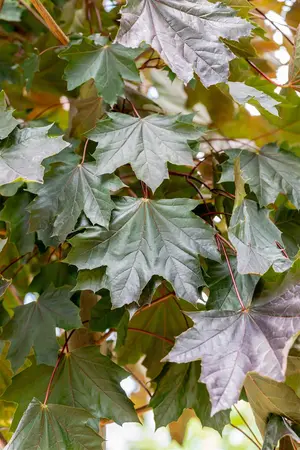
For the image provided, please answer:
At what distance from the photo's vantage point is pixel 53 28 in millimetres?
923

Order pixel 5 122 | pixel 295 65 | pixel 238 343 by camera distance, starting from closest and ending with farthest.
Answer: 1. pixel 238 343
2. pixel 5 122
3. pixel 295 65

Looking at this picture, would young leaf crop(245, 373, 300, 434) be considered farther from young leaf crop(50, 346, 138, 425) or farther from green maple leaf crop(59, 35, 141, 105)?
green maple leaf crop(59, 35, 141, 105)

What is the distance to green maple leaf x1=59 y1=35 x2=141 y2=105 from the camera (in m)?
0.85

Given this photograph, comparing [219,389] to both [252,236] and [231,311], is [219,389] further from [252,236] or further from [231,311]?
[252,236]

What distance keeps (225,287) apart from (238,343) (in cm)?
13

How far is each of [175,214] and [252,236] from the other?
107 mm

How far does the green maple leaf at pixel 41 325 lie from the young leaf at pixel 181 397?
167mm

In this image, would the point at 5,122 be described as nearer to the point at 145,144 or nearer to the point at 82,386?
the point at 145,144

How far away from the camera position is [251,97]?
78 cm

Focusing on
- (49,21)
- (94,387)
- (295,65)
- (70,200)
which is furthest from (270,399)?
(49,21)

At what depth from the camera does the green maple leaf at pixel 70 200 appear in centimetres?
78

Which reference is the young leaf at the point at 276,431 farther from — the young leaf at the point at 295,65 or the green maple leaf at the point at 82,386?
the young leaf at the point at 295,65

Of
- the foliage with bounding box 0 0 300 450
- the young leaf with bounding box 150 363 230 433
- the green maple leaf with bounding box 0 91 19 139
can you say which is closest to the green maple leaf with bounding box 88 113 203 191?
the foliage with bounding box 0 0 300 450

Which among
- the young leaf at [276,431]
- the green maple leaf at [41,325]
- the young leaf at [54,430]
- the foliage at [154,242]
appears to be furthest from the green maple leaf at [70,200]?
the young leaf at [276,431]
